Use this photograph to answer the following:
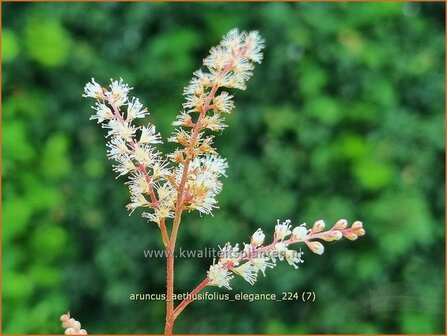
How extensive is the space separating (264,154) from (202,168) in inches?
116

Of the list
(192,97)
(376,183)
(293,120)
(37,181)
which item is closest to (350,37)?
(293,120)

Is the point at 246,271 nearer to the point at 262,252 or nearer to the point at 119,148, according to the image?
the point at 262,252

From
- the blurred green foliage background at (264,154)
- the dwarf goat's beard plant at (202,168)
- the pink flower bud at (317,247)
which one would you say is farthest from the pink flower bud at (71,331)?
the blurred green foliage background at (264,154)

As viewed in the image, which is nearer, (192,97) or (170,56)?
(192,97)

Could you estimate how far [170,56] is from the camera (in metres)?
3.62

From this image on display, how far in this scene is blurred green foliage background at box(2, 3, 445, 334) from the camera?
3555mm

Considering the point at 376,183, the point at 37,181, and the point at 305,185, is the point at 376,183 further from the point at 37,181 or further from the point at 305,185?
the point at 37,181

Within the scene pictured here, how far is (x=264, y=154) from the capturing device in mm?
3621

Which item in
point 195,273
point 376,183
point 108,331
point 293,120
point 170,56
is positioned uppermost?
point 170,56

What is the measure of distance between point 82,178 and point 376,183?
1.52 meters

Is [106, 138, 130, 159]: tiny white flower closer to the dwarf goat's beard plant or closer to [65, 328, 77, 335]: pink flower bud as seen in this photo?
the dwarf goat's beard plant

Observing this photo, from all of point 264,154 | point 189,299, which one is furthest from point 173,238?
point 264,154

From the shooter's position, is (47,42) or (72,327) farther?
(47,42)

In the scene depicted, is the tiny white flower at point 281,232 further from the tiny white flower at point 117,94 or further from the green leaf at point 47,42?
the green leaf at point 47,42
